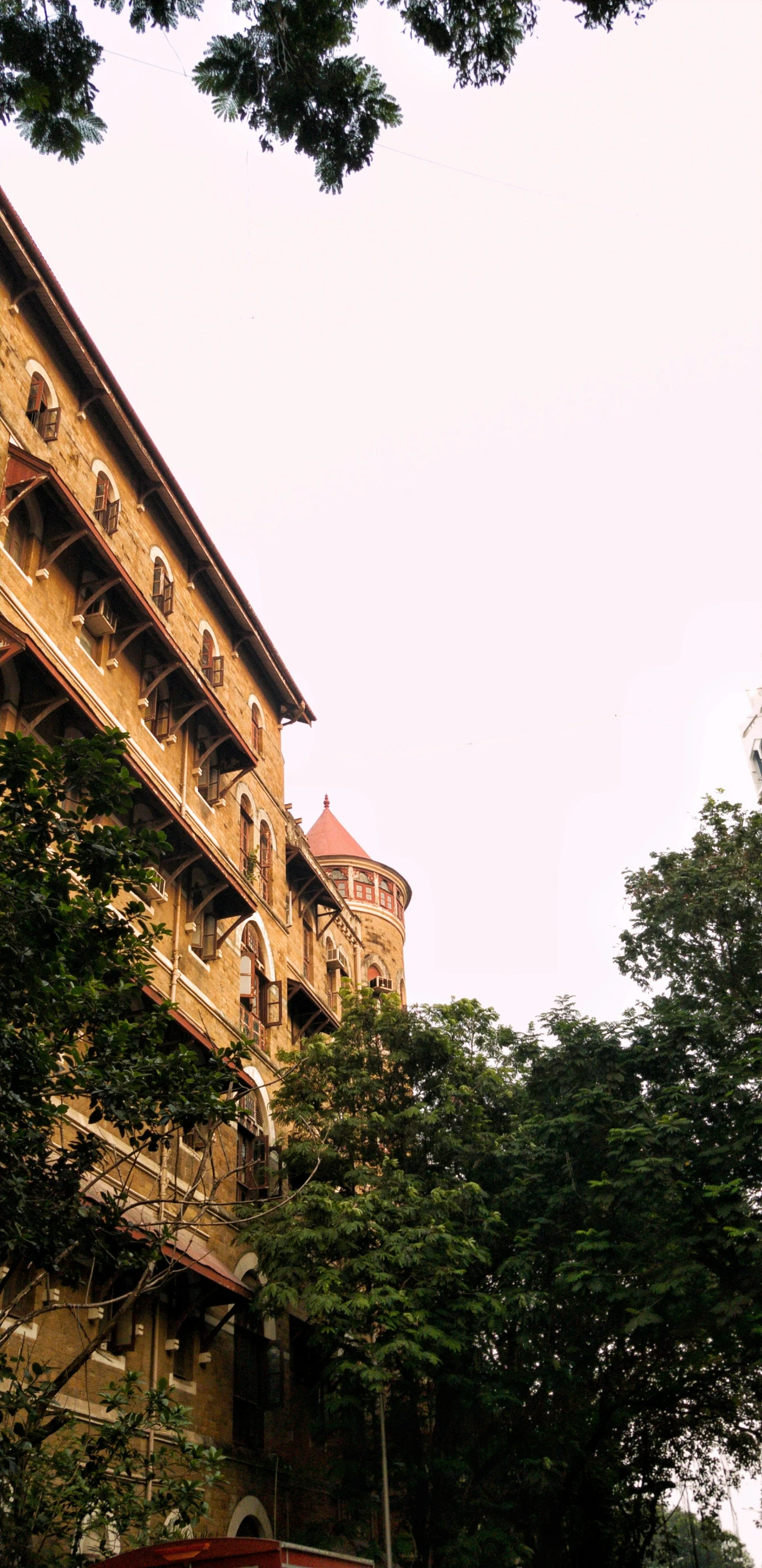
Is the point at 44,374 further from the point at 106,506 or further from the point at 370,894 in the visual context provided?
the point at 370,894

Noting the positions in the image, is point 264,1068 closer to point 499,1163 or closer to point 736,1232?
point 499,1163

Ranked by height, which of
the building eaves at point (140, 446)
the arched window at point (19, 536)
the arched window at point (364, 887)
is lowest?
the arched window at point (19, 536)

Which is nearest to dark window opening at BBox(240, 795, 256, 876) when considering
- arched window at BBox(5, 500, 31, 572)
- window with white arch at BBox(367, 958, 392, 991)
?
arched window at BBox(5, 500, 31, 572)

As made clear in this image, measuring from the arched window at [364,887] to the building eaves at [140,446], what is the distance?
9835mm

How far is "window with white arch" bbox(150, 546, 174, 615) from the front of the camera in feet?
73.7

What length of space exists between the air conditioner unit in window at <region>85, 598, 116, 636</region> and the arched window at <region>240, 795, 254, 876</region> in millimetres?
6460

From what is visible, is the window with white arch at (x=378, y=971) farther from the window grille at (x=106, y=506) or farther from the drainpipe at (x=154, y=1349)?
the drainpipe at (x=154, y=1349)

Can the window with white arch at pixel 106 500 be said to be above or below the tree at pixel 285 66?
above

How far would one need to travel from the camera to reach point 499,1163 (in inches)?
846

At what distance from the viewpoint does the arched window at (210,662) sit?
24.6 metres

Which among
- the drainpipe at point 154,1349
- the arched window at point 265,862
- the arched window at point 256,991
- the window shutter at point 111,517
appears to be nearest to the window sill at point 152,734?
the window shutter at point 111,517

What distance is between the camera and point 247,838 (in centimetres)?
2572

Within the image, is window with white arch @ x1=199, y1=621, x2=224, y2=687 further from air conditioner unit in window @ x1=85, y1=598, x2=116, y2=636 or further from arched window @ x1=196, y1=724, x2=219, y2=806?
air conditioner unit in window @ x1=85, y1=598, x2=116, y2=636

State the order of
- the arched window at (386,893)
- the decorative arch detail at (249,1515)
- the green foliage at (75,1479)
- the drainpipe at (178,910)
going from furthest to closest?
the arched window at (386,893)
the drainpipe at (178,910)
the decorative arch detail at (249,1515)
the green foliage at (75,1479)
